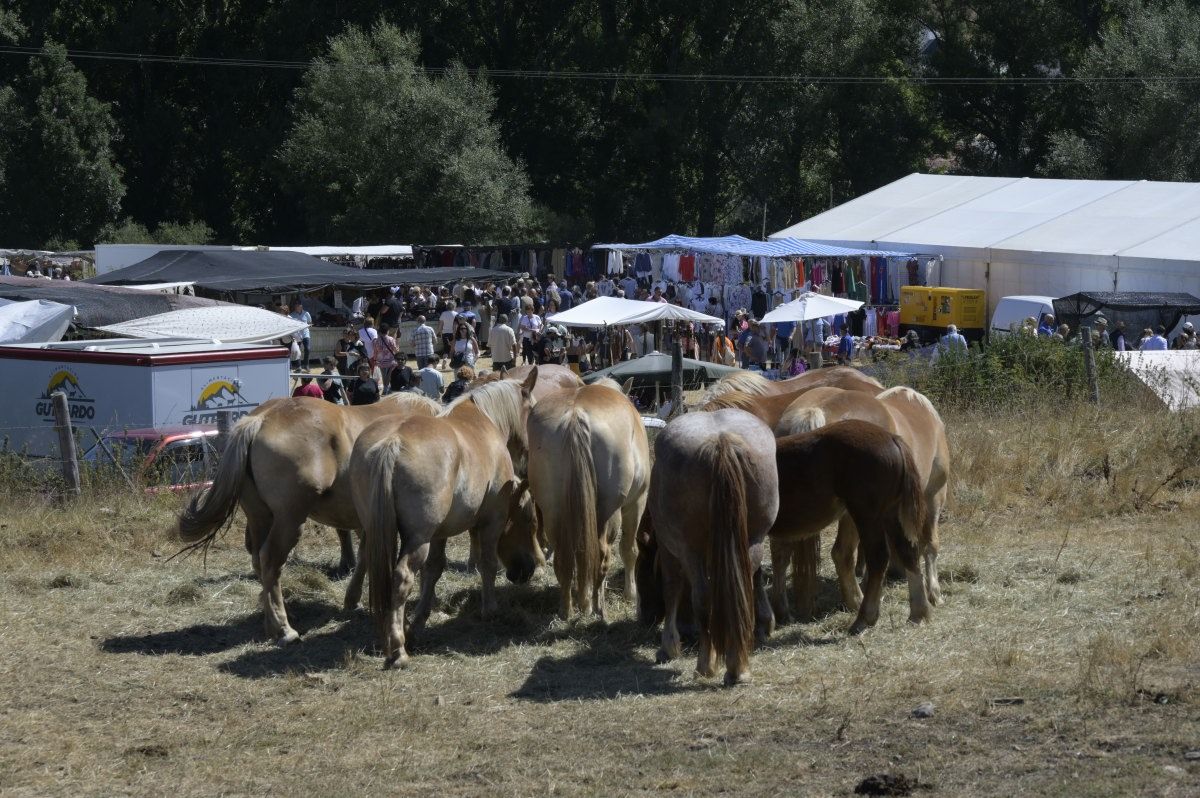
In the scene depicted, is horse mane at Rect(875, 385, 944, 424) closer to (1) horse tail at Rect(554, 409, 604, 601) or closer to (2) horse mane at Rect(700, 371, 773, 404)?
(2) horse mane at Rect(700, 371, 773, 404)

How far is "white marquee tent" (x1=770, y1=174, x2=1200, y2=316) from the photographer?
2634cm

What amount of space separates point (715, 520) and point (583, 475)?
163cm

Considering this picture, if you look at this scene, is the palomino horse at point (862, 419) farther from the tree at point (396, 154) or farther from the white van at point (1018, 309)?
the tree at point (396, 154)

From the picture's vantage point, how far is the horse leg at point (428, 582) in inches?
321

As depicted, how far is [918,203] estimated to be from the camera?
34.7 m

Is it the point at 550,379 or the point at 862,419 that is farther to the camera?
the point at 550,379

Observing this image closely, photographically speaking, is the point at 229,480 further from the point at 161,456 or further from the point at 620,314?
the point at 620,314

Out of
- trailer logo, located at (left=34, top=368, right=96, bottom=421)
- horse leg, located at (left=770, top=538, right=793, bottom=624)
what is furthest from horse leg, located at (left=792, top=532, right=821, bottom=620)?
trailer logo, located at (left=34, top=368, right=96, bottom=421)

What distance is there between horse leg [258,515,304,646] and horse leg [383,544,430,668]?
3.05 ft

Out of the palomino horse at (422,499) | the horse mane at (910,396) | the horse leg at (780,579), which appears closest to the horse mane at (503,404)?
the palomino horse at (422,499)

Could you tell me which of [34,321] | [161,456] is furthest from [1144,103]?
[161,456]

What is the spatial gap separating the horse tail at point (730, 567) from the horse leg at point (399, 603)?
178cm

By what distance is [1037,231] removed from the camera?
29391mm

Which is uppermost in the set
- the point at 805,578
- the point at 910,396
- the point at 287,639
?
the point at 910,396
